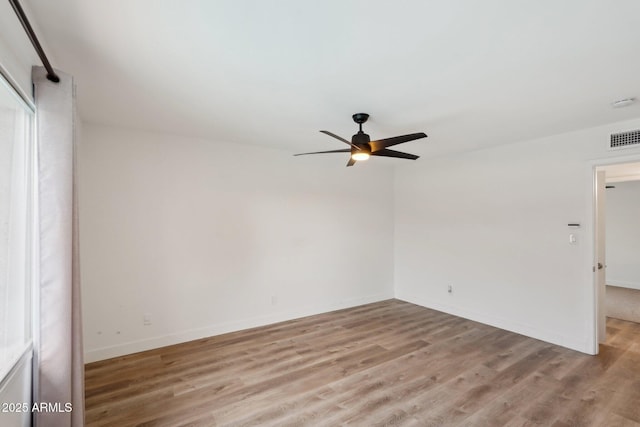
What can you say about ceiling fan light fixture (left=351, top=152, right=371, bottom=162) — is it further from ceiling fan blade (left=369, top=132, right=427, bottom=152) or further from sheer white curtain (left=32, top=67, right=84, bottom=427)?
sheer white curtain (left=32, top=67, right=84, bottom=427)

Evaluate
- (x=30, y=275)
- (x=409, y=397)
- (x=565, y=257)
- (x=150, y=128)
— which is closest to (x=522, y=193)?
(x=565, y=257)

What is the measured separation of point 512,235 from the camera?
4.10 metres

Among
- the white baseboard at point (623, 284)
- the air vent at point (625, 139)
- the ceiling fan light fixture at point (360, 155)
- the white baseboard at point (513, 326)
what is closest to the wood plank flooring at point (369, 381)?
the white baseboard at point (513, 326)

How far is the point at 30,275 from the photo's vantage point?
1.77 m

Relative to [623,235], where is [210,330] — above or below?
below

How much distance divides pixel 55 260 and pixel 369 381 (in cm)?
262

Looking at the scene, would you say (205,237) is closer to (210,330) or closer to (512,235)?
(210,330)

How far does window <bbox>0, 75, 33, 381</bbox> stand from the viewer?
1.50 m

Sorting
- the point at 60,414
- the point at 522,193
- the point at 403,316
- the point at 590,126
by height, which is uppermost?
the point at 590,126

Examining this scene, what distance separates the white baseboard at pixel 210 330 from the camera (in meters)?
3.28

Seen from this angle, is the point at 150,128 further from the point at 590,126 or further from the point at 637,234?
the point at 637,234

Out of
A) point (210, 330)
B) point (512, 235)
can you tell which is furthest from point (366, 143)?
point (210, 330)

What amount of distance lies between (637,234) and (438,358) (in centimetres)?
646

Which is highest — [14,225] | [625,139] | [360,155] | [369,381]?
[625,139]
